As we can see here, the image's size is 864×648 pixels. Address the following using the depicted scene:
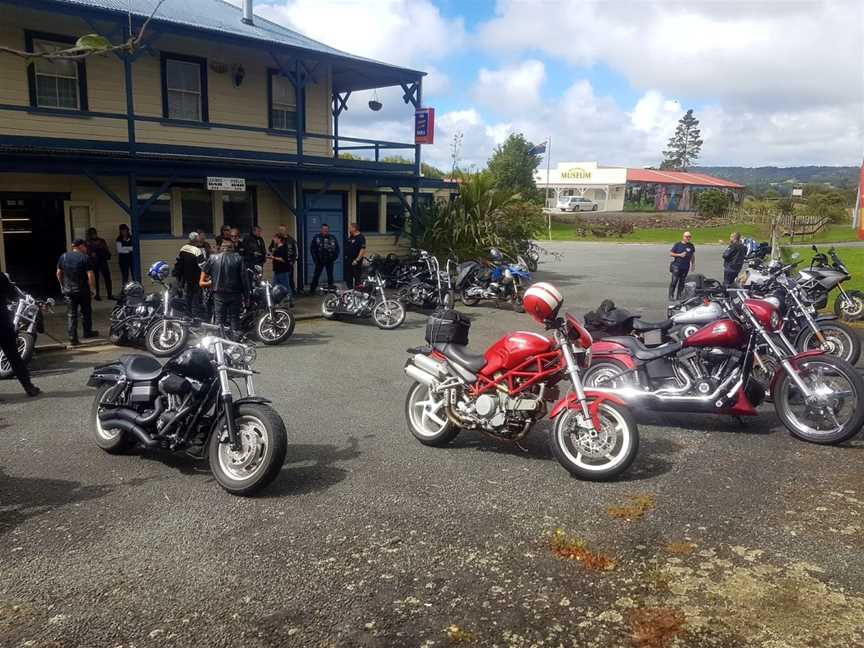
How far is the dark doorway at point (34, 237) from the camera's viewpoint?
45.9 feet

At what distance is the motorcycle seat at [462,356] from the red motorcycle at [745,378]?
112cm

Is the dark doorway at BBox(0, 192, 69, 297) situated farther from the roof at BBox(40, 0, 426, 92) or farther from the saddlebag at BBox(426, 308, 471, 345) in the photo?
the saddlebag at BBox(426, 308, 471, 345)

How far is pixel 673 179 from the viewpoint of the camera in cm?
7894

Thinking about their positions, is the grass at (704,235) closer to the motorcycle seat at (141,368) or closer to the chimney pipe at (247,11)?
the chimney pipe at (247,11)

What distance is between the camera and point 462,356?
603 cm

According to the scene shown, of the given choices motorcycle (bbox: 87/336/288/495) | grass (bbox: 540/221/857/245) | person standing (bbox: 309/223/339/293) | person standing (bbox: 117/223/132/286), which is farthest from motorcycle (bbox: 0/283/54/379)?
grass (bbox: 540/221/857/245)

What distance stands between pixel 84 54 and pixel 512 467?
4.36 m

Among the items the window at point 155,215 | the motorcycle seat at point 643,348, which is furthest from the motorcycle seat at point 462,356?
the window at point 155,215

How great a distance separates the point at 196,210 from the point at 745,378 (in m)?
13.4

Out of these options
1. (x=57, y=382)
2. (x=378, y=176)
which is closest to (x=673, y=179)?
(x=378, y=176)

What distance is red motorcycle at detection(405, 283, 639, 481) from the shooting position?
538 centimetres

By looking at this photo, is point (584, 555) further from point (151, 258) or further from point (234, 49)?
point (234, 49)

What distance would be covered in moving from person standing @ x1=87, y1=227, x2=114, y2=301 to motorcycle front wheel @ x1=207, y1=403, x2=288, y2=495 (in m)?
10.5

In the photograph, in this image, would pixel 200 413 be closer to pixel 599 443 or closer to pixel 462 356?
pixel 462 356
